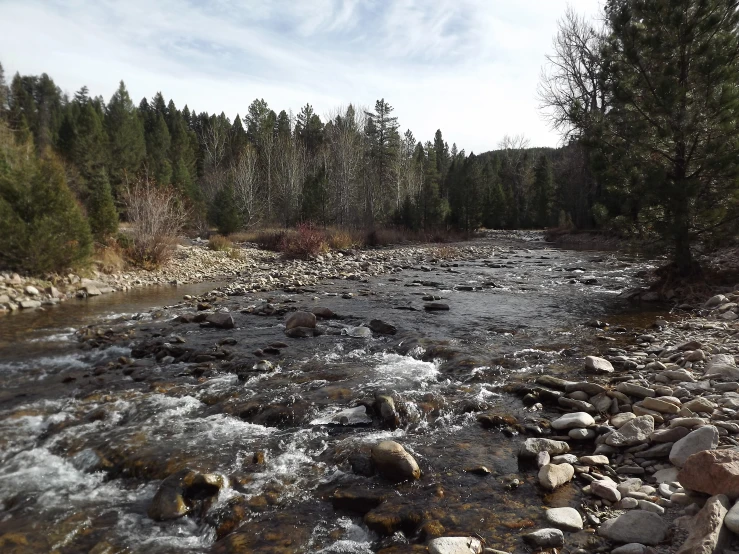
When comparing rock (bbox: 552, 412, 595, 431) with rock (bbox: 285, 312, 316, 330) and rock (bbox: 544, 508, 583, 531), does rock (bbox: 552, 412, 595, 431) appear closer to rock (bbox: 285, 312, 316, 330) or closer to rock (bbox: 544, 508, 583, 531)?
rock (bbox: 544, 508, 583, 531)

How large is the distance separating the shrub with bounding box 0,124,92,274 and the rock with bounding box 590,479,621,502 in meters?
15.0

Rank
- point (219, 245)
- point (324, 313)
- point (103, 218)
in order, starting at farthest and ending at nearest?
point (219, 245), point (103, 218), point (324, 313)

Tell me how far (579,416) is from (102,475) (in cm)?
491

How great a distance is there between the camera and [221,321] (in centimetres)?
993

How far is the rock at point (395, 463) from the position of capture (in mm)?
3986

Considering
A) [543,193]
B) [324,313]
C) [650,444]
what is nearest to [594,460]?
[650,444]

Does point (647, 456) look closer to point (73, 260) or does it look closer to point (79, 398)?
point (79, 398)

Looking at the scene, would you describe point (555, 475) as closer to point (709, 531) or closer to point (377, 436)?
point (709, 531)

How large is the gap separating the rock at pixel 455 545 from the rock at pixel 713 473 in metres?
1.59

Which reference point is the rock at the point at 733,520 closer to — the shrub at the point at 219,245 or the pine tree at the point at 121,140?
the shrub at the point at 219,245

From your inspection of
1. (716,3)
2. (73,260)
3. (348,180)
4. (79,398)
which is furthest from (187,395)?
(348,180)

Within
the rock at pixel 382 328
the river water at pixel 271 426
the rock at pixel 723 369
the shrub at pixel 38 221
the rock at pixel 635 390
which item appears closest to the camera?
the river water at pixel 271 426

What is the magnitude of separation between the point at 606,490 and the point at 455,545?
4.42 feet

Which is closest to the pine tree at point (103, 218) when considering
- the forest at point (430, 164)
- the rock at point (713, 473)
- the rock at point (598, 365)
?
the forest at point (430, 164)
